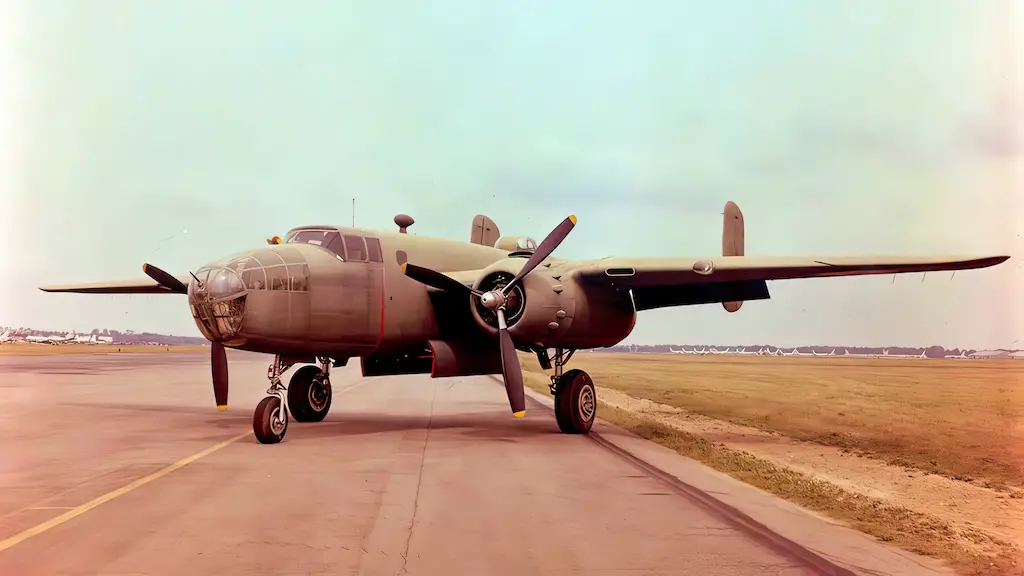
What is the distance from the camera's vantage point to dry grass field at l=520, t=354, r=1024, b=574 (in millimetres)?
8555

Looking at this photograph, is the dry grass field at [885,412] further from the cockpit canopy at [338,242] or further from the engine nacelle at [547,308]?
the cockpit canopy at [338,242]

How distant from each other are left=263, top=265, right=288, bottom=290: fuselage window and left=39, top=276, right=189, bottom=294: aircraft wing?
7535 mm

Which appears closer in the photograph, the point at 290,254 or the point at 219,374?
the point at 290,254

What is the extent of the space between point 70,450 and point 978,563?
14.4m

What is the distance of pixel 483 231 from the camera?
83.5 feet

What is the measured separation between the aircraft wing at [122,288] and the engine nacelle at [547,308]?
954 centimetres

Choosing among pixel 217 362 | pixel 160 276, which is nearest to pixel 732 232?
pixel 217 362

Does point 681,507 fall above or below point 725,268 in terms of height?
below

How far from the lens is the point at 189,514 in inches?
349

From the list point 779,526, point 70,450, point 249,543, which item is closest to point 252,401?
point 70,450

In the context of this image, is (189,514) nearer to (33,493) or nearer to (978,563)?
(33,493)

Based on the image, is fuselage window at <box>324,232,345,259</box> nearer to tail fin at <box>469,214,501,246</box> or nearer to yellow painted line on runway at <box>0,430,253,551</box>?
yellow painted line on runway at <box>0,430,253,551</box>

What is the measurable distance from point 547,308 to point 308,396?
664 centimetres

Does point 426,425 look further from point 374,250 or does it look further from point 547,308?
point 374,250
